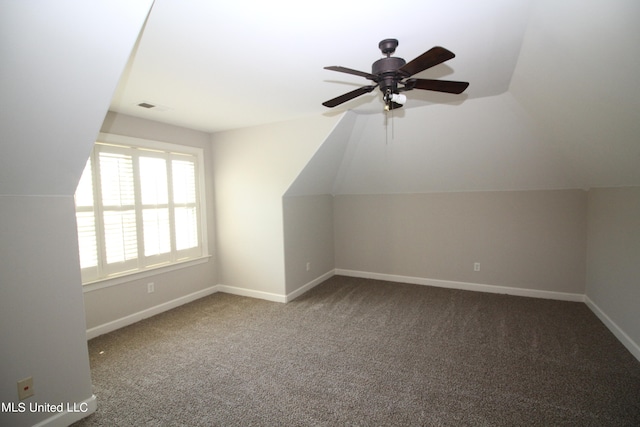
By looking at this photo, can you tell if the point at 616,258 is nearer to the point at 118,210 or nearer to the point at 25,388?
the point at 25,388

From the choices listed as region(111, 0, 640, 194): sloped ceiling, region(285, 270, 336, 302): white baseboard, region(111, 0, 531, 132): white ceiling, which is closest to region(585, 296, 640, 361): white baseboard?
region(111, 0, 640, 194): sloped ceiling

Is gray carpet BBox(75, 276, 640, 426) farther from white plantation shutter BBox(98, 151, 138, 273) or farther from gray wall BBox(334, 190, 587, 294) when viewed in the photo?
white plantation shutter BBox(98, 151, 138, 273)

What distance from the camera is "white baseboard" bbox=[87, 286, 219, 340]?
301cm

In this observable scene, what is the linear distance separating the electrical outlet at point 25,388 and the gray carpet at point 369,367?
0.40 m

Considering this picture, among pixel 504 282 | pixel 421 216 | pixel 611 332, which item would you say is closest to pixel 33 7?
pixel 421 216

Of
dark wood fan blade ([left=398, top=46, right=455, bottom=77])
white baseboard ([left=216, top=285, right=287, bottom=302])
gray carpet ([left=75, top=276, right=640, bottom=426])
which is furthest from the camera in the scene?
white baseboard ([left=216, top=285, right=287, bottom=302])

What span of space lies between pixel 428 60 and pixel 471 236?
343 centimetres

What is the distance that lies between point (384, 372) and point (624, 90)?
247 centimetres

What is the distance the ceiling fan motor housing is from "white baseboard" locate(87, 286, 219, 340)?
139 inches

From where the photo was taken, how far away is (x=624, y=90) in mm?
1676

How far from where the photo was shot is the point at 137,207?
332 centimetres

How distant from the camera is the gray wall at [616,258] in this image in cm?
255

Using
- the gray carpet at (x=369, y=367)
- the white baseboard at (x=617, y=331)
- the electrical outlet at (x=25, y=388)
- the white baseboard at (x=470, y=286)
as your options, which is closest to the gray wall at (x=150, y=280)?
the gray carpet at (x=369, y=367)

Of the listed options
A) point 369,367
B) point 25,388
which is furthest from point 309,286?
point 25,388
